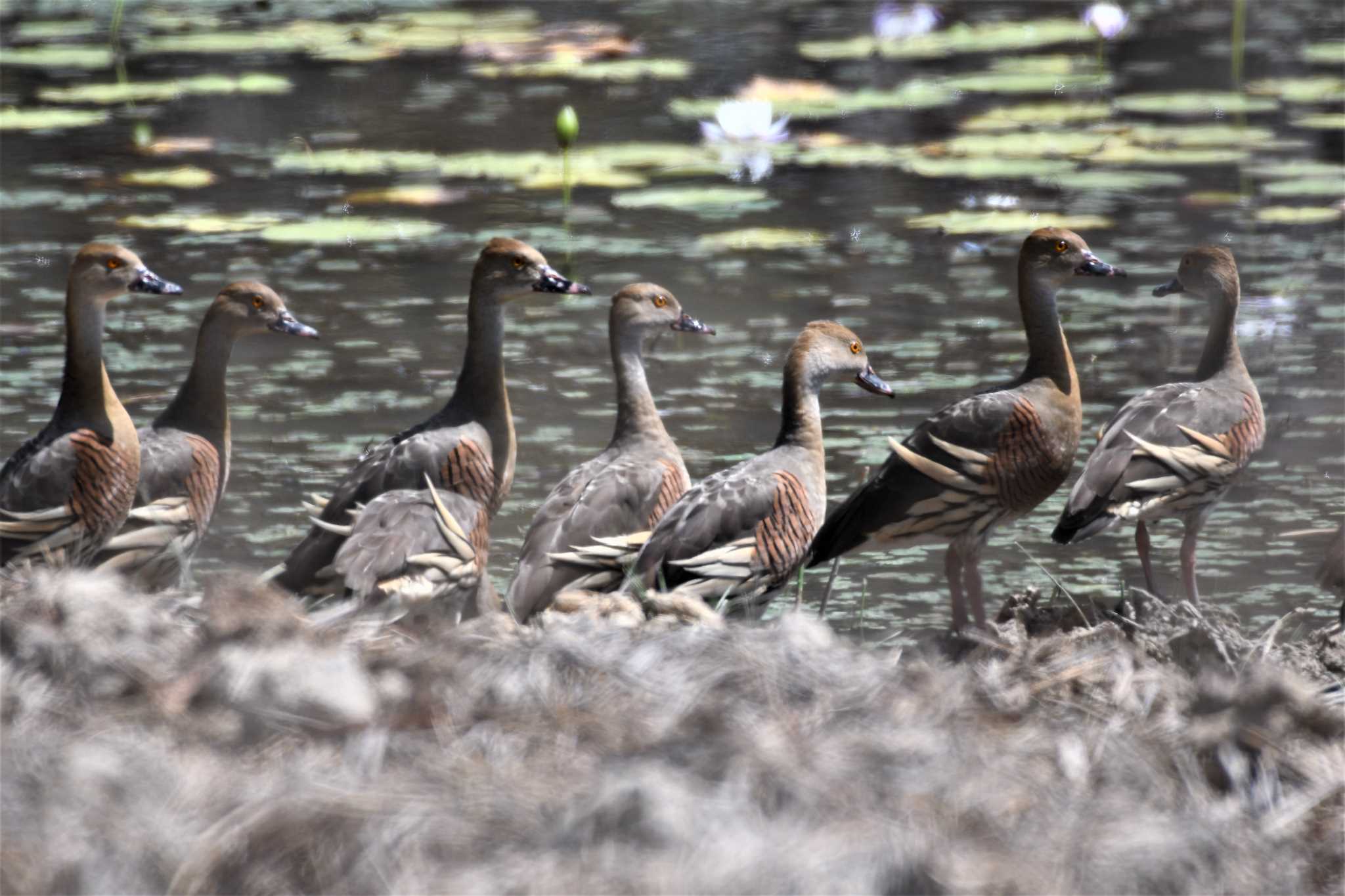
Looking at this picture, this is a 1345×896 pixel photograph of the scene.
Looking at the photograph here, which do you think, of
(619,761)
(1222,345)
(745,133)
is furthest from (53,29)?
(619,761)

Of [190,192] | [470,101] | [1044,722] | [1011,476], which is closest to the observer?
[1044,722]

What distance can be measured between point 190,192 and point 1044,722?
7669 mm

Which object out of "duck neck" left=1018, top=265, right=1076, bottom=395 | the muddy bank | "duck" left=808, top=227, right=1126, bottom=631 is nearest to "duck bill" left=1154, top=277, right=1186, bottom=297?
"duck neck" left=1018, top=265, right=1076, bottom=395

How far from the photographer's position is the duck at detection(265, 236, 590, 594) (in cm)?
509

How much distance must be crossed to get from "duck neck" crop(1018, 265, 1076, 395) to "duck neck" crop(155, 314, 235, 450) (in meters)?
2.31

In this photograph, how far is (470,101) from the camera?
1152cm

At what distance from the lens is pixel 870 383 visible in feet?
19.2

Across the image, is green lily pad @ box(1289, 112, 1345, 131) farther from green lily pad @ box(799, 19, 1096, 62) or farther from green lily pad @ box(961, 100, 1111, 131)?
green lily pad @ box(799, 19, 1096, 62)

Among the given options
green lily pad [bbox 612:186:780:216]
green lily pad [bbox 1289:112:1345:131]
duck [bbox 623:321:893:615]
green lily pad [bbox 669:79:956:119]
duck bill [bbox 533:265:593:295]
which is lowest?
duck [bbox 623:321:893:615]

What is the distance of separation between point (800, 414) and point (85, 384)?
1.94 meters

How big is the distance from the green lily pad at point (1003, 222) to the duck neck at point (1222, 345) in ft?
7.73

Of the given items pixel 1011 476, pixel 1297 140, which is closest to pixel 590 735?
pixel 1011 476

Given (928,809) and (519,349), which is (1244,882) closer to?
(928,809)

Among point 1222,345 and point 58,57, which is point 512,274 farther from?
point 58,57
